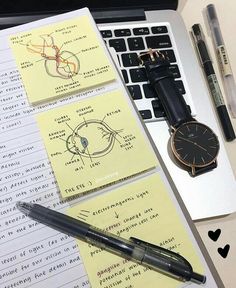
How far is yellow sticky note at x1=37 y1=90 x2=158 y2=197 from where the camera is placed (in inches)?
14.7

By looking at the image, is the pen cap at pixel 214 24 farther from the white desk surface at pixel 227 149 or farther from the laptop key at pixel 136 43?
the laptop key at pixel 136 43

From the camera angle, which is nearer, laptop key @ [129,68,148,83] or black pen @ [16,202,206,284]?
black pen @ [16,202,206,284]

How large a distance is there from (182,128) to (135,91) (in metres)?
0.08

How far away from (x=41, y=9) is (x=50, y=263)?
342 millimetres

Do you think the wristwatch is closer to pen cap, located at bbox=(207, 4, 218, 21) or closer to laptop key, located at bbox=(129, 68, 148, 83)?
laptop key, located at bbox=(129, 68, 148, 83)

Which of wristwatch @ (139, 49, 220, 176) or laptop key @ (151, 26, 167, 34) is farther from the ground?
laptop key @ (151, 26, 167, 34)

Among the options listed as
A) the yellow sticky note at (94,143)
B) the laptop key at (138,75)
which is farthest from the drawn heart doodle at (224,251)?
the laptop key at (138,75)

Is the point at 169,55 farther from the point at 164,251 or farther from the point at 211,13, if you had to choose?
the point at 164,251

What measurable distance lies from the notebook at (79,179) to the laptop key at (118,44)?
0.06 metres

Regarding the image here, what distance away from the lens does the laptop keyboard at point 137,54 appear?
18.3 inches

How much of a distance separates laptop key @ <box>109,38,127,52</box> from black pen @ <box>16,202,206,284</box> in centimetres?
25

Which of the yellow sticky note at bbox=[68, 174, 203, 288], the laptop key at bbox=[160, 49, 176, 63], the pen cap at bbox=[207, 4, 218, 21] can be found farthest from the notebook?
the pen cap at bbox=[207, 4, 218, 21]

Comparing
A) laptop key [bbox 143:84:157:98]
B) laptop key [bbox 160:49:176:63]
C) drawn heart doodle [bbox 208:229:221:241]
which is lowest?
drawn heart doodle [bbox 208:229:221:241]

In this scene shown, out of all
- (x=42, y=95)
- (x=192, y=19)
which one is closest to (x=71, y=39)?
(x=42, y=95)
